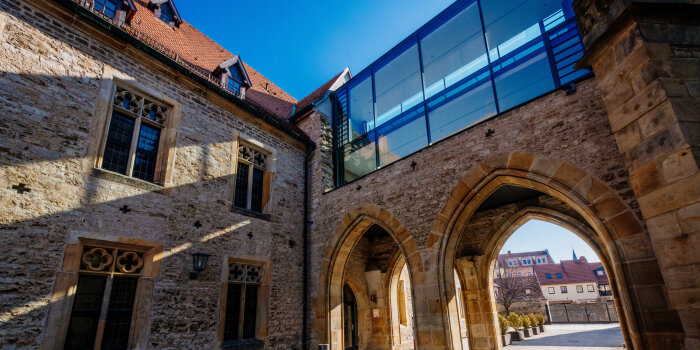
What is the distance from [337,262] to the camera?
9.04 m

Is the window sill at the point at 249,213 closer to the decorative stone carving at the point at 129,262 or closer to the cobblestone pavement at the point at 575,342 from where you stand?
the decorative stone carving at the point at 129,262

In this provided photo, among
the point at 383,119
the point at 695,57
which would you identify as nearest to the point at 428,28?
the point at 383,119

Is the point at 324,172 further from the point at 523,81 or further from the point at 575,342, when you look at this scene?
the point at 575,342

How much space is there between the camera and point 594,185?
17.9 feet

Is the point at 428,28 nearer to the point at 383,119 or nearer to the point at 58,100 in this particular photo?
the point at 383,119

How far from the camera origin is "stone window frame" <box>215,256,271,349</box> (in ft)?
22.5

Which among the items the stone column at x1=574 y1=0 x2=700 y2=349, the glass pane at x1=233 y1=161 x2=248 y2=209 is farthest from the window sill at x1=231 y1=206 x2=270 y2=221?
the stone column at x1=574 y1=0 x2=700 y2=349

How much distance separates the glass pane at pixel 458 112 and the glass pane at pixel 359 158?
6.09ft

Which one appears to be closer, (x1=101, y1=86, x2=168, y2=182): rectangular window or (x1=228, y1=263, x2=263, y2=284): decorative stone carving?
(x1=101, y1=86, x2=168, y2=182): rectangular window

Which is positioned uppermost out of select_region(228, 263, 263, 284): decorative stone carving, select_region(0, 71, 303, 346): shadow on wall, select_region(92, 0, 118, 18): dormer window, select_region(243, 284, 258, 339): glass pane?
select_region(92, 0, 118, 18): dormer window

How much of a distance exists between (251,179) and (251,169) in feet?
0.88

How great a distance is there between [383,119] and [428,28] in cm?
260

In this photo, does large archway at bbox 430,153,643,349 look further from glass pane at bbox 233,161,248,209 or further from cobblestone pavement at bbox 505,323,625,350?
cobblestone pavement at bbox 505,323,625,350

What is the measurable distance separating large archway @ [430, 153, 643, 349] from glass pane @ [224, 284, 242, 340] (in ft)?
14.4
